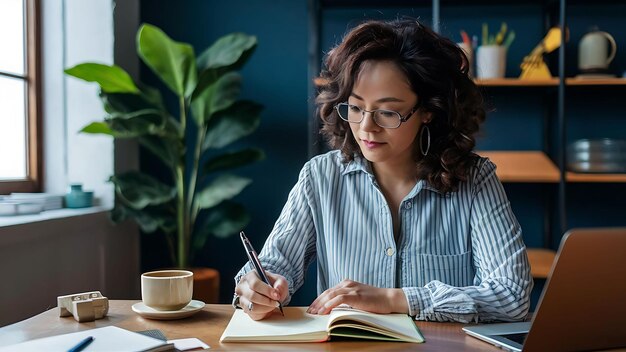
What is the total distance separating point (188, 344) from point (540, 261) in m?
2.21

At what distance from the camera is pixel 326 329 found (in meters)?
1.07

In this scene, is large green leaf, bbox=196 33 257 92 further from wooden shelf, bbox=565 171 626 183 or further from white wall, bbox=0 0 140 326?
wooden shelf, bbox=565 171 626 183

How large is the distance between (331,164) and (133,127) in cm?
136

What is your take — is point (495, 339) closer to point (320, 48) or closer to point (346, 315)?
point (346, 315)

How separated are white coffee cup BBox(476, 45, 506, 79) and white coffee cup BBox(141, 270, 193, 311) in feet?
6.83

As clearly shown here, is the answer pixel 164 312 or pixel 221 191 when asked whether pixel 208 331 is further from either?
pixel 221 191

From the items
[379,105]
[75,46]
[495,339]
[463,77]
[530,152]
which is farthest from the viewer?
[530,152]

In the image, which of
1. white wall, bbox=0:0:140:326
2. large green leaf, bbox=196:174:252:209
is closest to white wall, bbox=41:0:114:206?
white wall, bbox=0:0:140:326

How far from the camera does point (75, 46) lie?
9.60ft

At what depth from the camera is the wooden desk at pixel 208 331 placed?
1.01 m

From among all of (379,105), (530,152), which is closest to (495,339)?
(379,105)

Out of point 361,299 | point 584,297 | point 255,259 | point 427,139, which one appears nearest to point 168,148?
point 427,139

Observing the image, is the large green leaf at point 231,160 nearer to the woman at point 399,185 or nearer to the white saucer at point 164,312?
the woman at point 399,185

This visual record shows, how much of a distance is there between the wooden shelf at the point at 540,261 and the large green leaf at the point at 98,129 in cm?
189
